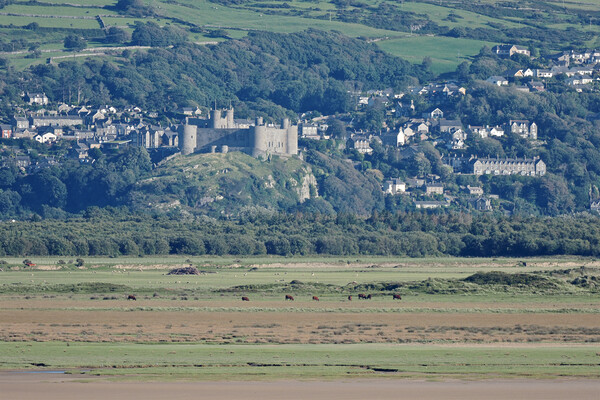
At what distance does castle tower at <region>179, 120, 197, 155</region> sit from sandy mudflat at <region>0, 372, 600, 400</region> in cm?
14265

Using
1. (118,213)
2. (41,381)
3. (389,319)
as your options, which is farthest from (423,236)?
(41,381)

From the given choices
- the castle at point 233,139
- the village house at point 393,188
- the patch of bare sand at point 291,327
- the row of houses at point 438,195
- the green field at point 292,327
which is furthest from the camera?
the village house at point 393,188

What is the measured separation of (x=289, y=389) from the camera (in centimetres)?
3522

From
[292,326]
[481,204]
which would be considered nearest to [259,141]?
[481,204]

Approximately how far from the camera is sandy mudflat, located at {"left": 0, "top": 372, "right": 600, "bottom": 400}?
1334 inches

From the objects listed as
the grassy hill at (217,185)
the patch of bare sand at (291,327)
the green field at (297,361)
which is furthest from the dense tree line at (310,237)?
the green field at (297,361)

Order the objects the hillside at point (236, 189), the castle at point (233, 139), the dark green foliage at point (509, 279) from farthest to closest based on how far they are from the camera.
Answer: the castle at point (233, 139) < the hillside at point (236, 189) < the dark green foliage at point (509, 279)

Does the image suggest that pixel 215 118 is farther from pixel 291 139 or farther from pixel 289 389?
pixel 289 389

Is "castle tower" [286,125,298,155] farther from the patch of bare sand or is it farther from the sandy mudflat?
the sandy mudflat

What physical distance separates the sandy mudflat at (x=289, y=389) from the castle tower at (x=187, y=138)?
143 meters

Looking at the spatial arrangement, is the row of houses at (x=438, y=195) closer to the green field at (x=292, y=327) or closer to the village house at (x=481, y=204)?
the village house at (x=481, y=204)

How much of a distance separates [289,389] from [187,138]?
478 ft

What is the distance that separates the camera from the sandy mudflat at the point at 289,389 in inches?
1334

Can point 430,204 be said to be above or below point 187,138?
below
